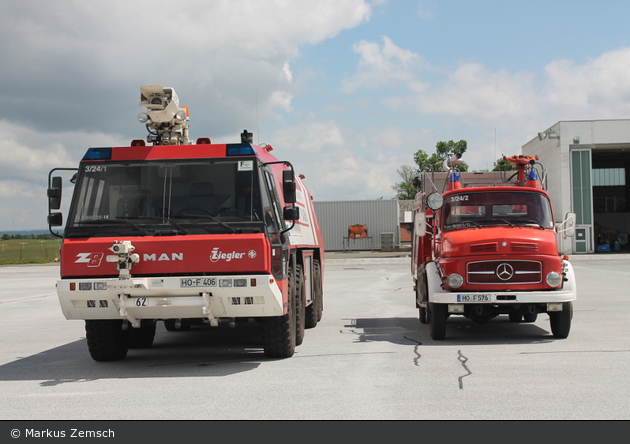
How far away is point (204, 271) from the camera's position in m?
7.25

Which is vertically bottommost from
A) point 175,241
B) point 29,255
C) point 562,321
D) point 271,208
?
point 29,255

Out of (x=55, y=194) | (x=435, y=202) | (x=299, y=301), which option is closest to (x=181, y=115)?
(x=55, y=194)

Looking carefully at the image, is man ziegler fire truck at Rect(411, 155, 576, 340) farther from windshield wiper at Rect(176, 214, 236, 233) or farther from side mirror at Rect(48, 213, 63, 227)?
side mirror at Rect(48, 213, 63, 227)

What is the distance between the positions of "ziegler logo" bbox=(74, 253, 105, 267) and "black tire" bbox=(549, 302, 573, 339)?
6538mm

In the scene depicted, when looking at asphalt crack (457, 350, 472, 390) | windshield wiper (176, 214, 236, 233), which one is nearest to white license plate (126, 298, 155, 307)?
windshield wiper (176, 214, 236, 233)

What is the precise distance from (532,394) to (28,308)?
14.5 metres

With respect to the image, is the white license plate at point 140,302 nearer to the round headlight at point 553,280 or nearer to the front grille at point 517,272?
the front grille at point 517,272

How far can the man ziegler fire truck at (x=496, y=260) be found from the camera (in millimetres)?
9109

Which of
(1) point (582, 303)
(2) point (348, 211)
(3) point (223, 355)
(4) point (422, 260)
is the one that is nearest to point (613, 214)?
(2) point (348, 211)

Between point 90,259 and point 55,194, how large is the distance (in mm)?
1113

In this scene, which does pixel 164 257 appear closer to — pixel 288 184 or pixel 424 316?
pixel 288 184

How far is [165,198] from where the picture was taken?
772 centimetres

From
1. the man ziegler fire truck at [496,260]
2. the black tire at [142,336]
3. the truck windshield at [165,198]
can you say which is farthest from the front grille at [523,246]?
the black tire at [142,336]
